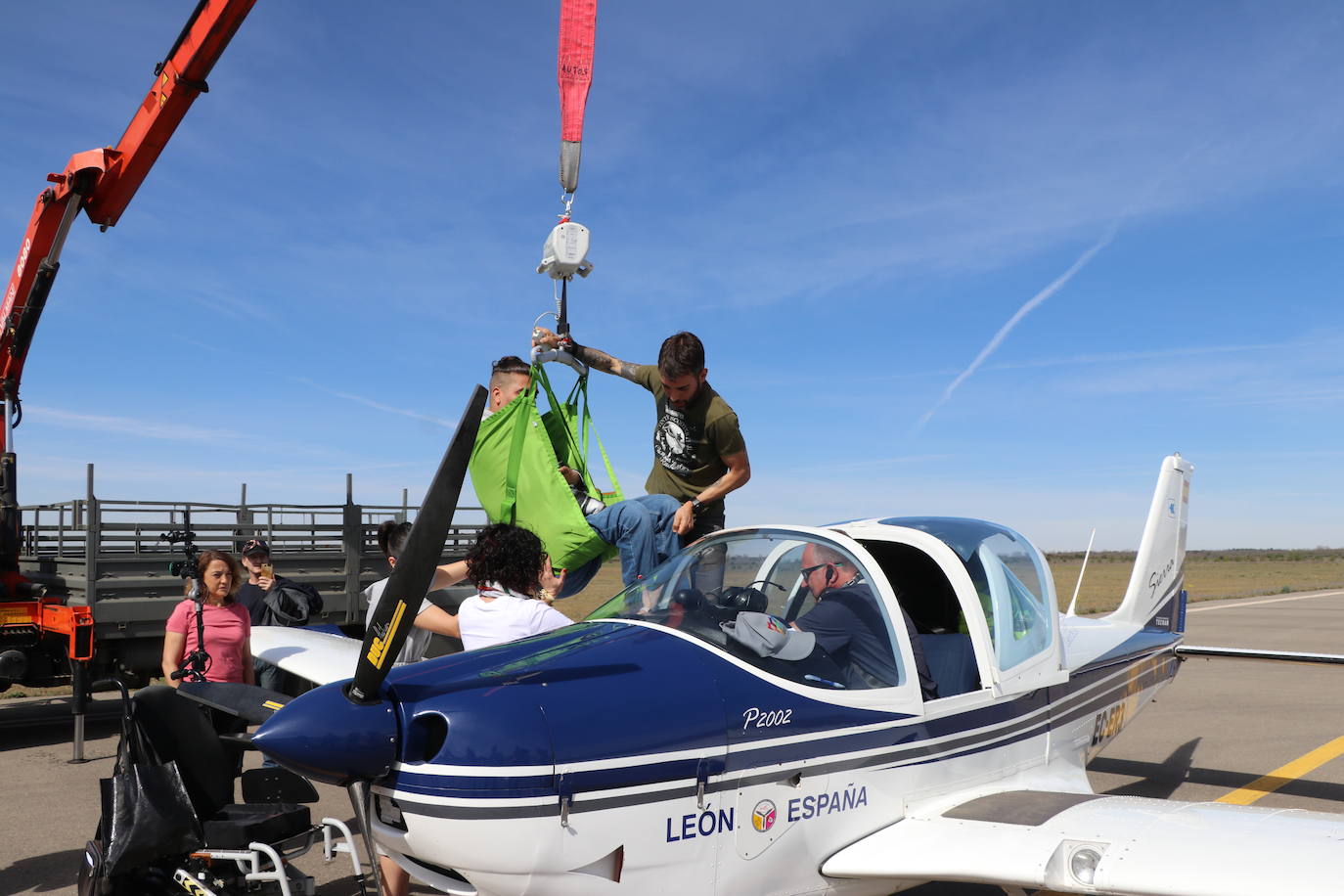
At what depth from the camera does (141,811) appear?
3.30 metres

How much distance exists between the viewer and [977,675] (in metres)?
4.10

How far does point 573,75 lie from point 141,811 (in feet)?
10.6

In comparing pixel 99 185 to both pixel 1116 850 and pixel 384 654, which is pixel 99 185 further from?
pixel 1116 850

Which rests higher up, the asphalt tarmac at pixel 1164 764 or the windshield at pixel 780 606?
the windshield at pixel 780 606

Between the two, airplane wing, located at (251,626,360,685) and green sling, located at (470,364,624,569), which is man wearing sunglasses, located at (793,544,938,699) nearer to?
green sling, located at (470,364,624,569)

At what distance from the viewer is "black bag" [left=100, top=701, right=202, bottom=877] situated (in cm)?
324

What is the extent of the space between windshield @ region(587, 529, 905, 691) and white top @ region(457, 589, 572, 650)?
240 mm

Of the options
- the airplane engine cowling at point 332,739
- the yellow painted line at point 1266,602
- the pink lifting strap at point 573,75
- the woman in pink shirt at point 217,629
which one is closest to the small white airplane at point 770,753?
the airplane engine cowling at point 332,739

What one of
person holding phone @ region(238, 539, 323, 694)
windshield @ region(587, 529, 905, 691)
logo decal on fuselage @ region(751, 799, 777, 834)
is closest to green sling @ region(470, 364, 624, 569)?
windshield @ region(587, 529, 905, 691)

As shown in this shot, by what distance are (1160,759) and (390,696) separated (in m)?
6.95

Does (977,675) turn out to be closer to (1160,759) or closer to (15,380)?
(1160,759)

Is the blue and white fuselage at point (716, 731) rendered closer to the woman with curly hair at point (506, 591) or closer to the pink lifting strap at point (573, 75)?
the woman with curly hair at point (506, 591)

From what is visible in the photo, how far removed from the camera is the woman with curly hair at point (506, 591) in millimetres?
3826

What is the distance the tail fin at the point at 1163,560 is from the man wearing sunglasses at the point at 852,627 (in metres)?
3.67
